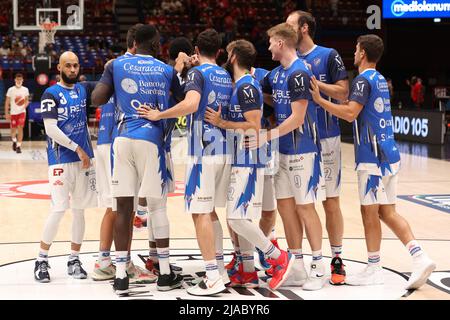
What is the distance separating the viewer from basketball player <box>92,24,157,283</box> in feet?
21.0

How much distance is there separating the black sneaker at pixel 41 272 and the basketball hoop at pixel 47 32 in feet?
53.3

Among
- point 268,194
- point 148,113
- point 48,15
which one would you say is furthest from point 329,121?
point 48,15

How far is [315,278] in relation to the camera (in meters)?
6.17

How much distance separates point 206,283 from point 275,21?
76.2ft

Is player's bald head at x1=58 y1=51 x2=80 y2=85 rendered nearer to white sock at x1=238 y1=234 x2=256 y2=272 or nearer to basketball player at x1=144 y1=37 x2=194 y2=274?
basketball player at x1=144 y1=37 x2=194 y2=274

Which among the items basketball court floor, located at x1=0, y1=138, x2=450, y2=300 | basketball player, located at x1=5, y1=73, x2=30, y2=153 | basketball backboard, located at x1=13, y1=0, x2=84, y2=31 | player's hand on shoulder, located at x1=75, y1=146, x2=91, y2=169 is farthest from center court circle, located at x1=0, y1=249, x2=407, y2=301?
basketball backboard, located at x1=13, y1=0, x2=84, y2=31

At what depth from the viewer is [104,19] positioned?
27.7m

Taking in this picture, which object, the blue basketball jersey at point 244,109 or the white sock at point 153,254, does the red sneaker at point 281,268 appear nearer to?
the blue basketball jersey at point 244,109

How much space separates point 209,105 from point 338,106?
1026mm

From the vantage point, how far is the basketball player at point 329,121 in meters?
6.39

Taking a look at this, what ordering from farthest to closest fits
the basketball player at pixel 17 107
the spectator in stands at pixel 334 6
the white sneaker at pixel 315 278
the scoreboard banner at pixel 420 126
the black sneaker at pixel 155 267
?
the spectator in stands at pixel 334 6 < the scoreboard banner at pixel 420 126 < the basketball player at pixel 17 107 < the black sneaker at pixel 155 267 < the white sneaker at pixel 315 278

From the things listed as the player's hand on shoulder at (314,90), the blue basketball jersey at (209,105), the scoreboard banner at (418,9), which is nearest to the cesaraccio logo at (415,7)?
the scoreboard banner at (418,9)

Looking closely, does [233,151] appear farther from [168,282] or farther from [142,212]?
[142,212]

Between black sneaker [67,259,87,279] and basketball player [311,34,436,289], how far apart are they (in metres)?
2.22
